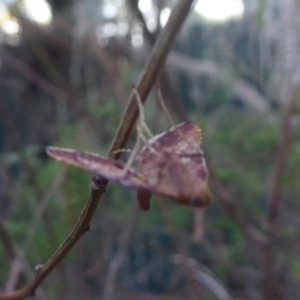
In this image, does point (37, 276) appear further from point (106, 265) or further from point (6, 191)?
point (106, 265)

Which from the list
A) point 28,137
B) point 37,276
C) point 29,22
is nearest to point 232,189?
point 29,22

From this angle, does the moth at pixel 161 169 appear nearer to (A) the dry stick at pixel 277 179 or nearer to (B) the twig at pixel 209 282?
(A) the dry stick at pixel 277 179

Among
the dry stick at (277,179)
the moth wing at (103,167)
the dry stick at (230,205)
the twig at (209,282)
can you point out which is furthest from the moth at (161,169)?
the twig at (209,282)

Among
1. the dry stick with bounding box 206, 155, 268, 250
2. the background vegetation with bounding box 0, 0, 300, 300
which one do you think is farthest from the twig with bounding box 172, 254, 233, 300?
the dry stick with bounding box 206, 155, 268, 250

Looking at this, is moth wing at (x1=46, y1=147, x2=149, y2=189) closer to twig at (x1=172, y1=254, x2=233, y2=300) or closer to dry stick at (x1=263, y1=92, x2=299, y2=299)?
dry stick at (x1=263, y1=92, x2=299, y2=299)

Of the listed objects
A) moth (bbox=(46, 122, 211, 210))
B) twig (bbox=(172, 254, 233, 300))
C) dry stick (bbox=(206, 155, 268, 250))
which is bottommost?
twig (bbox=(172, 254, 233, 300))

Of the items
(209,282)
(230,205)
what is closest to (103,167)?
(230,205)

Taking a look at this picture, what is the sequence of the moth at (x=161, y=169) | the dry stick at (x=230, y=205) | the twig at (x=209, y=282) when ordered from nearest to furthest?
the moth at (x=161, y=169) → the dry stick at (x=230, y=205) → the twig at (x=209, y=282)

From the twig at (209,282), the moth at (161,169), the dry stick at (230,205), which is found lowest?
the twig at (209,282)
